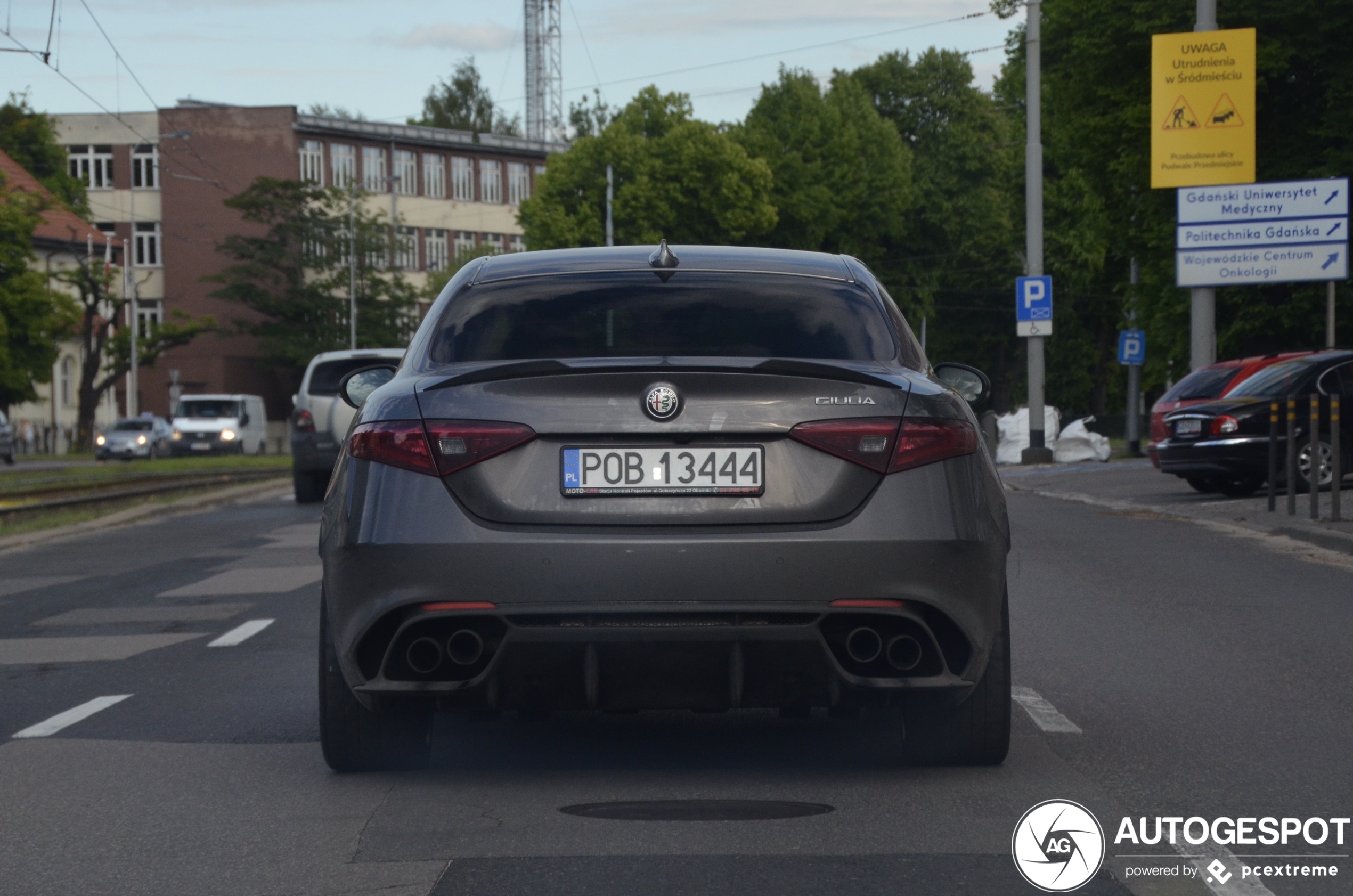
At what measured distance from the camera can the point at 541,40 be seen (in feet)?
357

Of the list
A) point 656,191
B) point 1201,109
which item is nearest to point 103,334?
point 656,191

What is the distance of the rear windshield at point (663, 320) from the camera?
554 centimetres

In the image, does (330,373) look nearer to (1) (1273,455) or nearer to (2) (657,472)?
(1) (1273,455)

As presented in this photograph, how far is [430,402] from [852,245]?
64.4 meters

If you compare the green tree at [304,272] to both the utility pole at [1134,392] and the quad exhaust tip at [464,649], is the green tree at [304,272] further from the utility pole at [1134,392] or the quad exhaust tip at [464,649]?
the quad exhaust tip at [464,649]

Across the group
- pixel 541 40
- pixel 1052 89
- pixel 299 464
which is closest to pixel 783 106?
pixel 1052 89

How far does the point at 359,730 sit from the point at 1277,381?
16909 millimetres

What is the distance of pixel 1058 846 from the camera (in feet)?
15.6

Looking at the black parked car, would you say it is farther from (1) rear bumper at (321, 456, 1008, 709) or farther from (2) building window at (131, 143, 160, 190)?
(2) building window at (131, 143, 160, 190)

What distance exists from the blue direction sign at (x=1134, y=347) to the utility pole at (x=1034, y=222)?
13.9 ft

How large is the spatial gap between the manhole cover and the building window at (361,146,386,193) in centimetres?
8625

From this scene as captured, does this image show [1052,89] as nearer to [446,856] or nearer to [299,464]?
[299,464]

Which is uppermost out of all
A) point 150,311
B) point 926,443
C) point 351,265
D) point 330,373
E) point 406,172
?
point 406,172

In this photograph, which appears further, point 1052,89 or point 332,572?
point 1052,89
